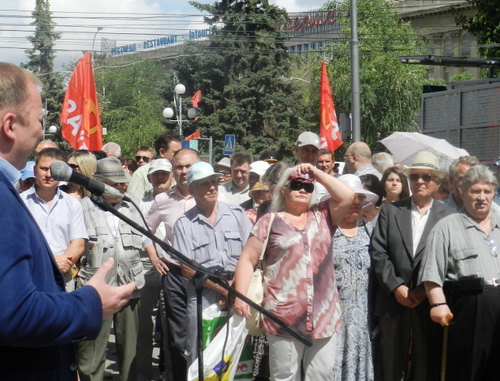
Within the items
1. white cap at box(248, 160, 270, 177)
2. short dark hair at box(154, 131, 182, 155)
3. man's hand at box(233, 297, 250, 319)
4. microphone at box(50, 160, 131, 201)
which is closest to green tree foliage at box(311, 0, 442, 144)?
short dark hair at box(154, 131, 182, 155)

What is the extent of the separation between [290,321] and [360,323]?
0.84m

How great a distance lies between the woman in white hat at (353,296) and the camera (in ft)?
20.8

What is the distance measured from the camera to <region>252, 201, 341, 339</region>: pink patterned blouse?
5828 millimetres

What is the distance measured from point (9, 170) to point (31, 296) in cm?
44

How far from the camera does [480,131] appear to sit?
15.7m

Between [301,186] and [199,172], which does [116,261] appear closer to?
[199,172]

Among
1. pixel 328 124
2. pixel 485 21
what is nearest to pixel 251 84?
pixel 485 21

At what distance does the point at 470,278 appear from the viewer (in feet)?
19.9

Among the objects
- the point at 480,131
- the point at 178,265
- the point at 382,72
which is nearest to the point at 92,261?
the point at 178,265

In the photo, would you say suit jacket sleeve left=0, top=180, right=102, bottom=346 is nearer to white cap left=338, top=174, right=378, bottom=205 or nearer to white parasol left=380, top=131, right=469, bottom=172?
white cap left=338, top=174, right=378, bottom=205

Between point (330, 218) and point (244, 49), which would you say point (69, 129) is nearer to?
point (330, 218)

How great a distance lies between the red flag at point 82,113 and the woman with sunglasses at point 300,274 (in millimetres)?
8590

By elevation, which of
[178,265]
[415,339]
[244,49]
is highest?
[244,49]

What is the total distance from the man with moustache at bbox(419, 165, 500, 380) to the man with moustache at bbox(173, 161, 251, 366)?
156 centimetres
